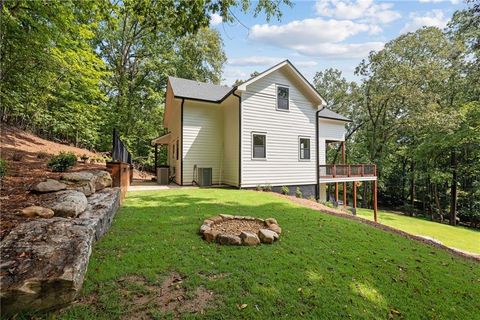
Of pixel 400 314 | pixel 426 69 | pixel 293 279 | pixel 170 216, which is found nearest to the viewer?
pixel 400 314

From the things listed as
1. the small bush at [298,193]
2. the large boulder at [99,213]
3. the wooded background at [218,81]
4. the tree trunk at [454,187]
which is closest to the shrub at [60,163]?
the large boulder at [99,213]

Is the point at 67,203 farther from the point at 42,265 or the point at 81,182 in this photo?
the point at 42,265

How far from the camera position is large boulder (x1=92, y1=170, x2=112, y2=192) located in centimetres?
580

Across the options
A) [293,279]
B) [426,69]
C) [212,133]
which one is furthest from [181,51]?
[293,279]

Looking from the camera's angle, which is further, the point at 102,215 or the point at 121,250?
the point at 102,215

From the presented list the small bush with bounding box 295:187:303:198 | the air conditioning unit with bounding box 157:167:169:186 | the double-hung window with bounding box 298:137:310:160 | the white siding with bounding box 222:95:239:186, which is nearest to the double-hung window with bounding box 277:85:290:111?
the double-hung window with bounding box 298:137:310:160

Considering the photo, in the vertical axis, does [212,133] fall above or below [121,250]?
above

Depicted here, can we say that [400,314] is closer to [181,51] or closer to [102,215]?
[102,215]

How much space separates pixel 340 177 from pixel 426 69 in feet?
42.2

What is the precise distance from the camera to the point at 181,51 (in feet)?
79.0

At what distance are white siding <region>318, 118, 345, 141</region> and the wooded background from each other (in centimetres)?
653

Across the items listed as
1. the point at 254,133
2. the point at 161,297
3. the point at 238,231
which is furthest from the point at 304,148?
the point at 161,297

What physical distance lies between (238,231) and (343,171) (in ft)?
37.4

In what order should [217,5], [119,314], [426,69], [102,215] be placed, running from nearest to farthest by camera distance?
[119,314] → [102,215] → [217,5] → [426,69]
